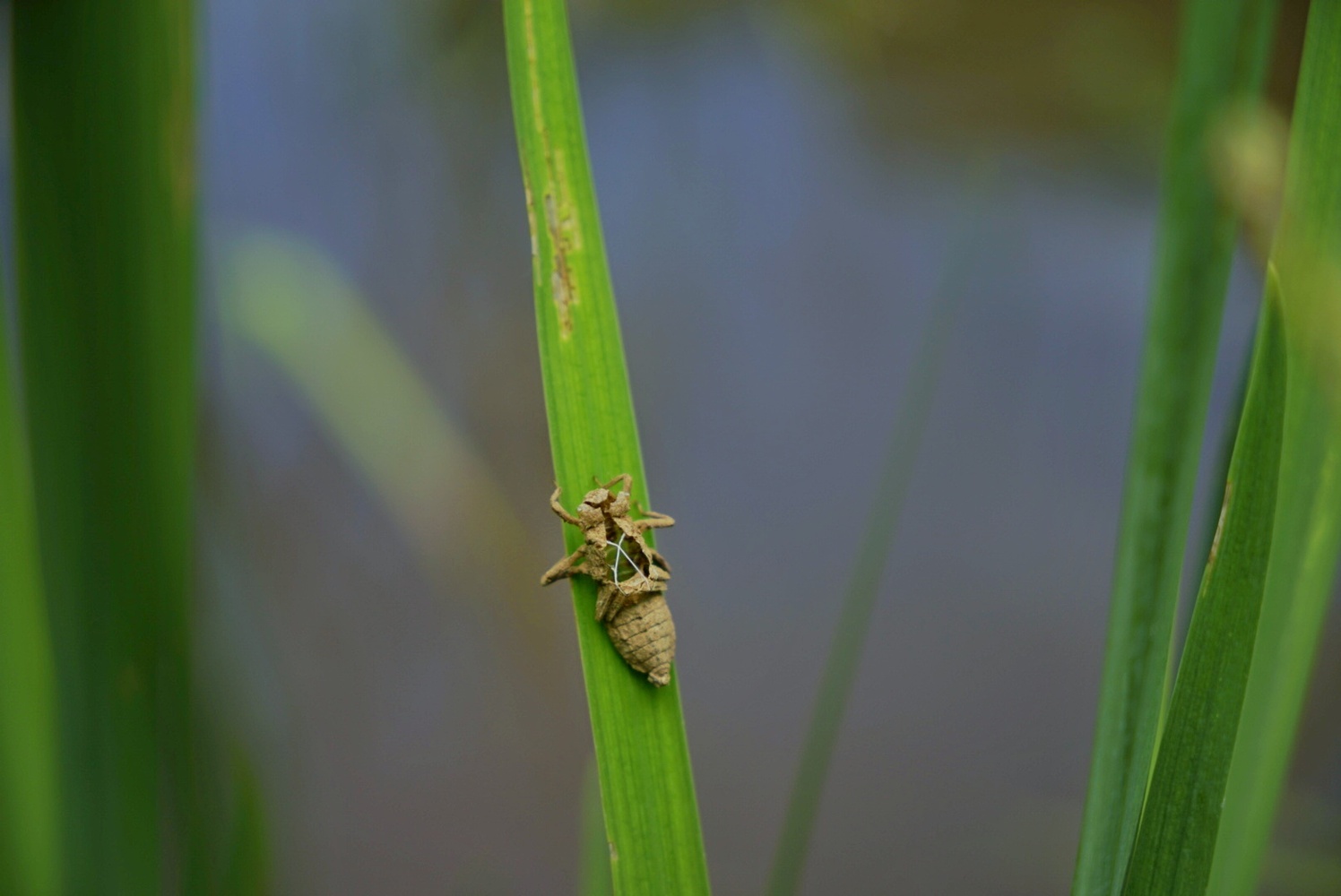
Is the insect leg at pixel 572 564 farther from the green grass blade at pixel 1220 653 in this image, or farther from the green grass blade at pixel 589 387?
the green grass blade at pixel 1220 653

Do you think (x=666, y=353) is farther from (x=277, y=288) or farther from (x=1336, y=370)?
(x=1336, y=370)

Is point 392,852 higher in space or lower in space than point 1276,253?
lower

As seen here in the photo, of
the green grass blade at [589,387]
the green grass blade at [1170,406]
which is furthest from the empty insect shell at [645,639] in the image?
the green grass blade at [1170,406]

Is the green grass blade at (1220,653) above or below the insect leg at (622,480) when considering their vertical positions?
below

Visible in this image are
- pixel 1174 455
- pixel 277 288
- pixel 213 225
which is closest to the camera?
pixel 1174 455

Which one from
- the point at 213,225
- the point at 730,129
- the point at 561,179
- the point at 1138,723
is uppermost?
the point at 730,129

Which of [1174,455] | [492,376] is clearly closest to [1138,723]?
[1174,455]

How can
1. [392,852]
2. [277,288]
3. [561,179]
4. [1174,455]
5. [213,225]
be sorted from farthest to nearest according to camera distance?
1. [392,852]
2. [213,225]
3. [277,288]
4. [561,179]
5. [1174,455]
